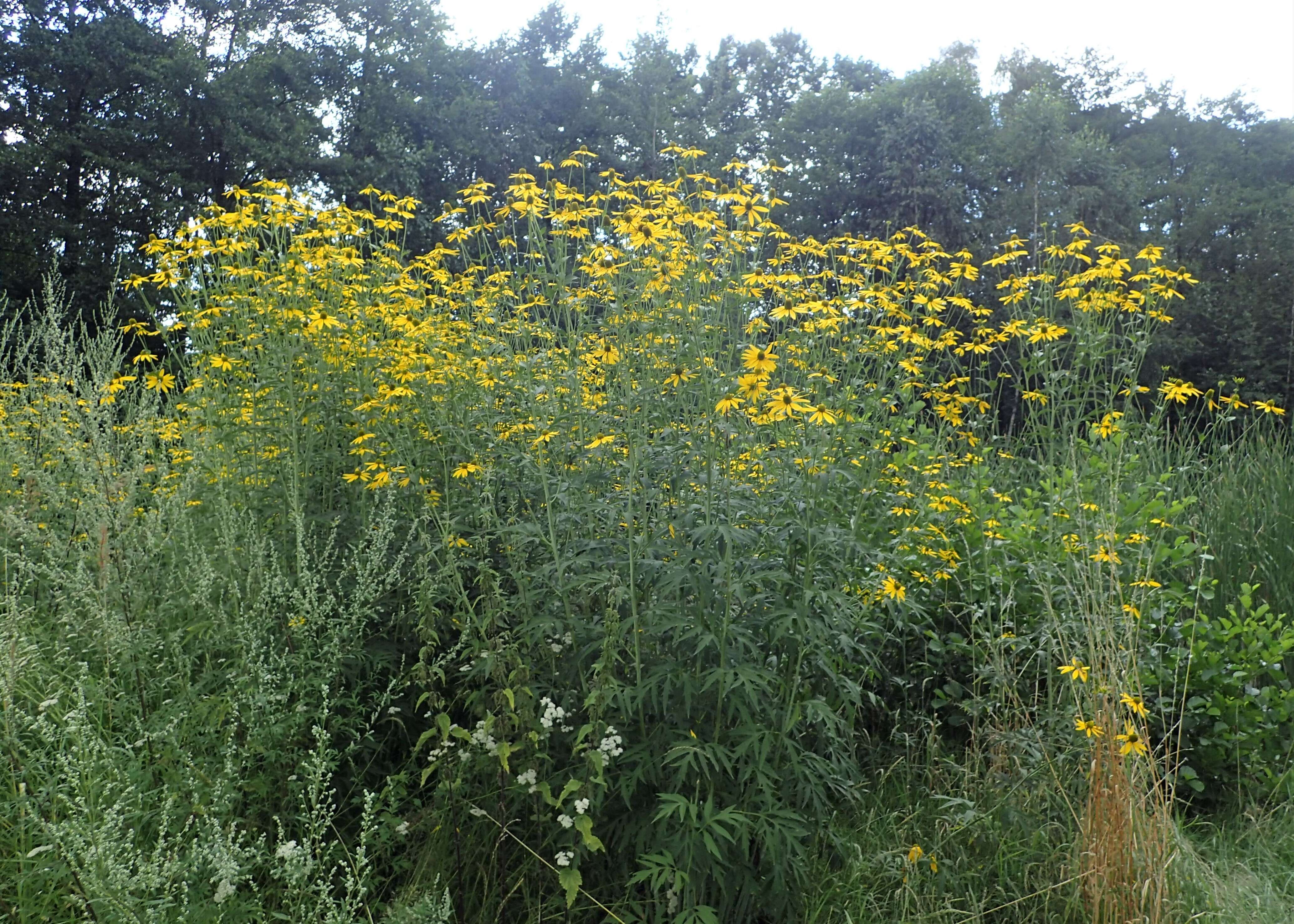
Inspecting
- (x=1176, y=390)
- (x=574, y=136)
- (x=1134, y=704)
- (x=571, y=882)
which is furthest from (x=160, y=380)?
(x=574, y=136)

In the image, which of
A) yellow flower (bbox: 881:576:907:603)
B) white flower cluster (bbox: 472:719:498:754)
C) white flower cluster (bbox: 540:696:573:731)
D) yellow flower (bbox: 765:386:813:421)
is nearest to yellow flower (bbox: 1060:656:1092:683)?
yellow flower (bbox: 881:576:907:603)

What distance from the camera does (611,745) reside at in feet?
8.02

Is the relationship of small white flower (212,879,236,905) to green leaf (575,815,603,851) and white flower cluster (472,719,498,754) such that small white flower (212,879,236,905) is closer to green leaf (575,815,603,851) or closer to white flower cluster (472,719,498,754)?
white flower cluster (472,719,498,754)

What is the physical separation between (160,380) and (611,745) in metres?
2.53

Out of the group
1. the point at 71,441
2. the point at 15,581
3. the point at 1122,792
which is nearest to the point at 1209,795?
the point at 1122,792

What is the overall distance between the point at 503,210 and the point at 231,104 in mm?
15243

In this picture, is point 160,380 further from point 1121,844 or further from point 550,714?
point 1121,844

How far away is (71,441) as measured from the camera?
3.65 m

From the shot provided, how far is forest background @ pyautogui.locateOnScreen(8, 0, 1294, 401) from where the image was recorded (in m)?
15.9

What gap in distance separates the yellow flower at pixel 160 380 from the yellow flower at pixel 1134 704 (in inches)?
136

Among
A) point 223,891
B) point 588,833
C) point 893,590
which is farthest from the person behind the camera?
point 893,590

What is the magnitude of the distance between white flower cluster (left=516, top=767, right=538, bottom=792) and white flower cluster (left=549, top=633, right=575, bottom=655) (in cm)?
33

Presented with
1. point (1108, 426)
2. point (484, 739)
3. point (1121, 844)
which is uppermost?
point (1108, 426)

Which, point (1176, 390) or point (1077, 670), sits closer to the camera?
point (1077, 670)
